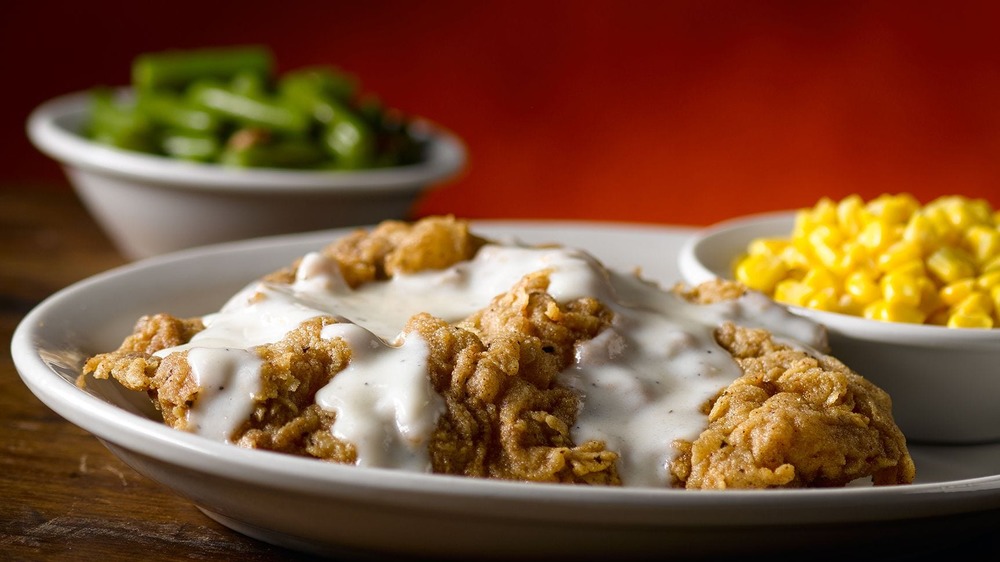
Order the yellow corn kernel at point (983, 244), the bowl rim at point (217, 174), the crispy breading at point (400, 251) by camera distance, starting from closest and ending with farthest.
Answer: the crispy breading at point (400, 251) → the yellow corn kernel at point (983, 244) → the bowl rim at point (217, 174)

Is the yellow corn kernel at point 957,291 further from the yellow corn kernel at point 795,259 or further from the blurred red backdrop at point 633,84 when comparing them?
the blurred red backdrop at point 633,84

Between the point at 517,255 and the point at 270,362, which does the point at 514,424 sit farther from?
the point at 517,255

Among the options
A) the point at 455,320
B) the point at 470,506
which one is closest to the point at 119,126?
the point at 455,320

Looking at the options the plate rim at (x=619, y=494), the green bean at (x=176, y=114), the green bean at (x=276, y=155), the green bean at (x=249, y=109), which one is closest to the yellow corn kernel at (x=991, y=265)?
the plate rim at (x=619, y=494)

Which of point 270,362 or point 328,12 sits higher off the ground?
point 270,362

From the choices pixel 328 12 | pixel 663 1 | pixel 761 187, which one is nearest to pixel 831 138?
pixel 761 187

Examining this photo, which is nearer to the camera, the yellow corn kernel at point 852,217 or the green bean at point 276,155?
the yellow corn kernel at point 852,217

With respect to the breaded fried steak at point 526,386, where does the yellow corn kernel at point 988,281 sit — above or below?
above
